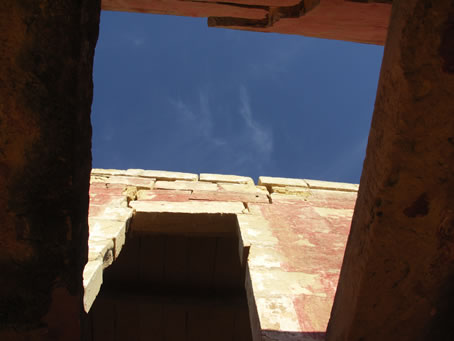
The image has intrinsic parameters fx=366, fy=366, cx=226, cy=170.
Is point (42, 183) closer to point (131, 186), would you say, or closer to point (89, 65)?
point (89, 65)

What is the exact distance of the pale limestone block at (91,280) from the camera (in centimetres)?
229

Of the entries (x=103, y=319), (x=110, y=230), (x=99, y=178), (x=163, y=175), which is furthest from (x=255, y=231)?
(x=103, y=319)

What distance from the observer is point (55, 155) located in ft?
4.68

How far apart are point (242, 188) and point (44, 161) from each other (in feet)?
12.3

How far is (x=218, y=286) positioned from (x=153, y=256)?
0.96 meters

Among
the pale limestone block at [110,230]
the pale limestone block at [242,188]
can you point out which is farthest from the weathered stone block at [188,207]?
the pale limestone block at [242,188]

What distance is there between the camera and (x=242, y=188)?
5.05 metres

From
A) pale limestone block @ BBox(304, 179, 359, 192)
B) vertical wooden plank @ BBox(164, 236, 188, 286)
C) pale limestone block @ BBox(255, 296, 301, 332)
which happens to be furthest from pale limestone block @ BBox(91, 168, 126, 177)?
pale limestone block @ BBox(255, 296, 301, 332)

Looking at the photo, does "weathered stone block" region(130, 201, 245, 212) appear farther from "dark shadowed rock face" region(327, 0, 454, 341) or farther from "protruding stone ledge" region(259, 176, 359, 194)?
"dark shadowed rock face" region(327, 0, 454, 341)

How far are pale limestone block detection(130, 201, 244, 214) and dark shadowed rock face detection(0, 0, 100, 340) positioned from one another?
88.5 inches

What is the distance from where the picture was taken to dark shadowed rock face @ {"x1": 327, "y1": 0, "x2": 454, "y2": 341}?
1.18 m

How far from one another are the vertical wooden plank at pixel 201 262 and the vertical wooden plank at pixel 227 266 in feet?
0.22

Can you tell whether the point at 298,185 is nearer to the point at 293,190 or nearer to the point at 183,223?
the point at 293,190

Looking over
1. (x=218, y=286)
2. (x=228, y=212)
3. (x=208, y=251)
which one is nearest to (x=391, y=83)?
(x=228, y=212)
